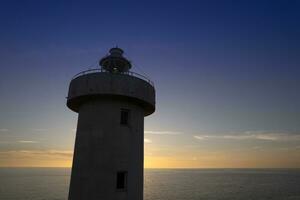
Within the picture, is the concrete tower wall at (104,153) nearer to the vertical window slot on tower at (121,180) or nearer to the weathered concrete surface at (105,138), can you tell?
the weathered concrete surface at (105,138)

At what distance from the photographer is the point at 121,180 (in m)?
10.1

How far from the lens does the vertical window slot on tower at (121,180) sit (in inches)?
392

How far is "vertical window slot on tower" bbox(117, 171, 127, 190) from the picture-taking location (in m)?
9.96

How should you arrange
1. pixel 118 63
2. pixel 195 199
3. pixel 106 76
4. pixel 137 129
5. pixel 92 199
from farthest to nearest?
pixel 195 199
pixel 118 63
pixel 137 129
pixel 106 76
pixel 92 199

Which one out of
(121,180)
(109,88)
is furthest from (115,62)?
(121,180)

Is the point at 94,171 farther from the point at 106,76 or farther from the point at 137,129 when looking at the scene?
the point at 106,76

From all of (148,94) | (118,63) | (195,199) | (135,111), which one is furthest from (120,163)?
(195,199)

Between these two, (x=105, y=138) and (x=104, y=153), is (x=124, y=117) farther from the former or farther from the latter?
(x=104, y=153)

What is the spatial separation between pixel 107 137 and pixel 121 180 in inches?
73.1

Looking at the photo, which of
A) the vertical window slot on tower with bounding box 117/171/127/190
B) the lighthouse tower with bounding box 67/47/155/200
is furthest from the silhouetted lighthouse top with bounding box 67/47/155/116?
the vertical window slot on tower with bounding box 117/171/127/190

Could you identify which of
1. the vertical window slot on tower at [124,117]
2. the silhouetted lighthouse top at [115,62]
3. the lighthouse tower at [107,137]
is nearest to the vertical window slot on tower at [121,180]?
the lighthouse tower at [107,137]

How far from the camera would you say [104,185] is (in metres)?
9.48

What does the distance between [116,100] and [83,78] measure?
1682 millimetres

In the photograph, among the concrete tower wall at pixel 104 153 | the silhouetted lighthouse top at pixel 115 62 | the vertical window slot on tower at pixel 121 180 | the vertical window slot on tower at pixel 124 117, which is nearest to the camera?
the concrete tower wall at pixel 104 153
